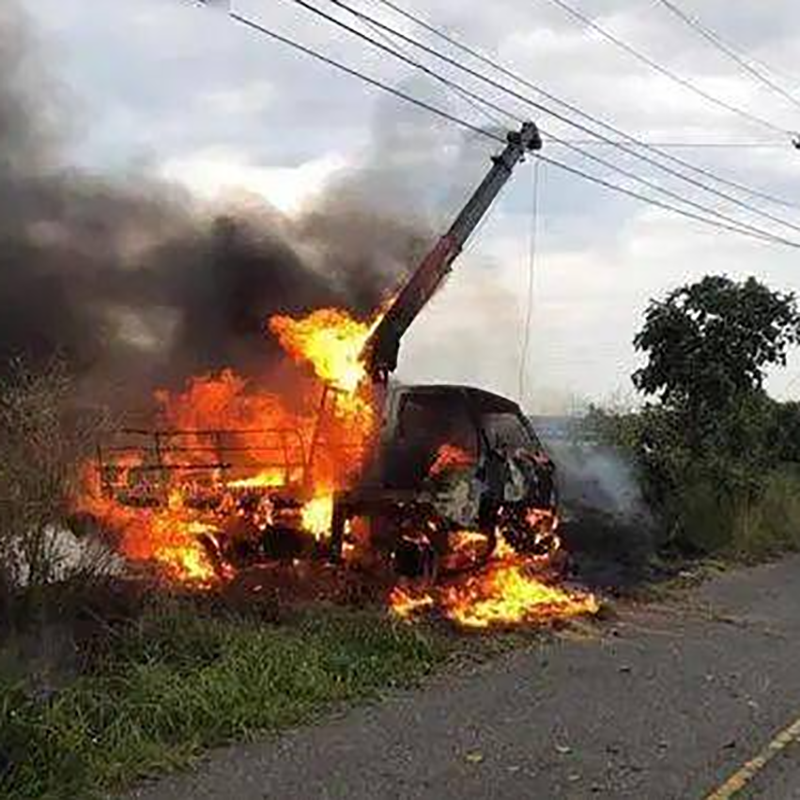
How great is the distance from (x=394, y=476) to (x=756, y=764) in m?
5.99

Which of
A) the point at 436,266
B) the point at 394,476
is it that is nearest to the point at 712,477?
the point at 436,266

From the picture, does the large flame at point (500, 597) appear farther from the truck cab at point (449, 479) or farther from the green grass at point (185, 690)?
the green grass at point (185, 690)

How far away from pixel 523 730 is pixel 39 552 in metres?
2.99

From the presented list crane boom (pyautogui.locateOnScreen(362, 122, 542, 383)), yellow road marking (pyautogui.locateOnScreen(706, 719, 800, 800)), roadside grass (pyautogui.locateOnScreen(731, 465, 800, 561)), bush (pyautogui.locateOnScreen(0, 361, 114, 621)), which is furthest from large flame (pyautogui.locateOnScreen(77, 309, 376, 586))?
roadside grass (pyautogui.locateOnScreen(731, 465, 800, 561))

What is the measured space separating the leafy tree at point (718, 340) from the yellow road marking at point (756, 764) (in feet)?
41.6

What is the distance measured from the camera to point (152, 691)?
682 centimetres

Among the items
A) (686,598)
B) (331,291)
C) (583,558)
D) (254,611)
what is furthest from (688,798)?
(331,291)

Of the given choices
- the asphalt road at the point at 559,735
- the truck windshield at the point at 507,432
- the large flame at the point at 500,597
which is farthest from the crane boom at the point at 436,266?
the asphalt road at the point at 559,735

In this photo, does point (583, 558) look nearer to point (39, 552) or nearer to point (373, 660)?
point (373, 660)

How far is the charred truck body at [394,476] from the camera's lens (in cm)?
1122

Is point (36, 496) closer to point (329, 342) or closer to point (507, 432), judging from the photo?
point (507, 432)

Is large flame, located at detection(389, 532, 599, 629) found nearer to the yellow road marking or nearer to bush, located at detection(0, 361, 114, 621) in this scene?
bush, located at detection(0, 361, 114, 621)

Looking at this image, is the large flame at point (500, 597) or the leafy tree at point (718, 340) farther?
the leafy tree at point (718, 340)

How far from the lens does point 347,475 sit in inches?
468
